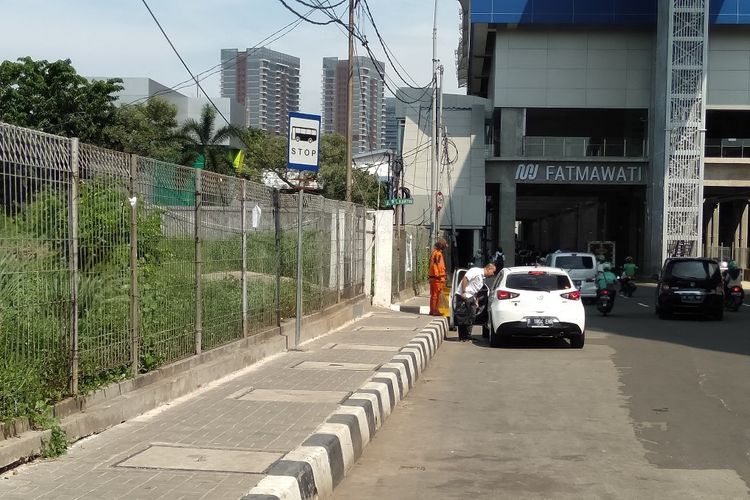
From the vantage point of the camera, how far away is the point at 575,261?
3073 centimetres

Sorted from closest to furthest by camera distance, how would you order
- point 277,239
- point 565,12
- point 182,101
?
point 277,239 → point 565,12 → point 182,101

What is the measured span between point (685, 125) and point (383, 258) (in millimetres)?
29612

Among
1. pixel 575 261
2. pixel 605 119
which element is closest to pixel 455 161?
pixel 605 119

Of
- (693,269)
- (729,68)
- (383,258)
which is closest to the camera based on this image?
(693,269)

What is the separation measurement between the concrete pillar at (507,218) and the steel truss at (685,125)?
10674 millimetres

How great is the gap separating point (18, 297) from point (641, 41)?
2135 inches

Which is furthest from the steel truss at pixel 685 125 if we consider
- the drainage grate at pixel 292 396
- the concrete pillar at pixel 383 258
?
the drainage grate at pixel 292 396

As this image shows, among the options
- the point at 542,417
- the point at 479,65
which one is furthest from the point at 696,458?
the point at 479,65

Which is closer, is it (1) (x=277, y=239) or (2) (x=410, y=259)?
Result: (1) (x=277, y=239)

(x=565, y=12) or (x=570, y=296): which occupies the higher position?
(x=565, y=12)

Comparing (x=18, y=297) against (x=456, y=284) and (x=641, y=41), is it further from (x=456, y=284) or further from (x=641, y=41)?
(x=641, y=41)

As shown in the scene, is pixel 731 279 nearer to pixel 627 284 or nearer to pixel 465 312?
pixel 627 284

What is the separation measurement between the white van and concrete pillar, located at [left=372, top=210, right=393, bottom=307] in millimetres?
7463

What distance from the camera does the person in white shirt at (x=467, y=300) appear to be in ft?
58.6
